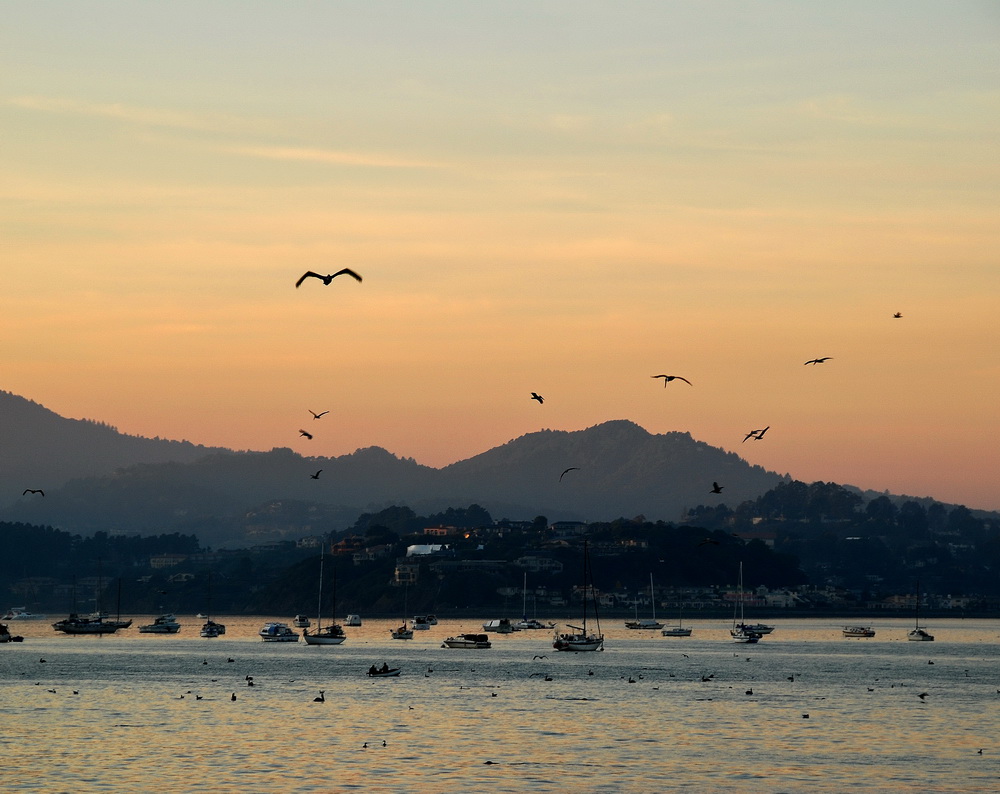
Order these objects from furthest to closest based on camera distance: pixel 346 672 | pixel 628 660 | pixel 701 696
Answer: pixel 628 660, pixel 346 672, pixel 701 696

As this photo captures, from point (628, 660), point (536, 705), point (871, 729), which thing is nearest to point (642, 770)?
point (871, 729)

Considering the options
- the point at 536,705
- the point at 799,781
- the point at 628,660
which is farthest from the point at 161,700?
the point at 628,660

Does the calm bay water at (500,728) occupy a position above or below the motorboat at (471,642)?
below

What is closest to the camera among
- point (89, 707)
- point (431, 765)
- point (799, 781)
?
point (799, 781)

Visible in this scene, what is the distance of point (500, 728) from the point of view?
8638cm

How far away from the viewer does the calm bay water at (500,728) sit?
6606 cm

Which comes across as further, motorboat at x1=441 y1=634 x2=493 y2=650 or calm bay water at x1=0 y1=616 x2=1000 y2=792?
motorboat at x1=441 y1=634 x2=493 y2=650

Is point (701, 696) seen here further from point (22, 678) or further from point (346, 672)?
point (22, 678)

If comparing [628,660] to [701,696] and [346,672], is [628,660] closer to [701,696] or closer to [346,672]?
[346,672]

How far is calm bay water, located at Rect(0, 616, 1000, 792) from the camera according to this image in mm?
66062

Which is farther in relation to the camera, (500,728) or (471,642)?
(471,642)

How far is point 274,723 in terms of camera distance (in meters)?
89.0

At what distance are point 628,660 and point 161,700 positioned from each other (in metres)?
72.3

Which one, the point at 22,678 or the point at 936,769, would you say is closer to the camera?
the point at 936,769
